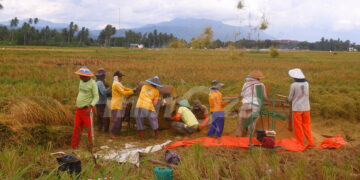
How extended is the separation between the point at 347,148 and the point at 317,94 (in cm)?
488

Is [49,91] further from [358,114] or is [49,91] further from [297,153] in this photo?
[358,114]

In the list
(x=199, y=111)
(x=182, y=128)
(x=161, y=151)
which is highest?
(x=199, y=111)

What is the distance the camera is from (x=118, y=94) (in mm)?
6598

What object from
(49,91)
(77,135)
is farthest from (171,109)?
(49,91)

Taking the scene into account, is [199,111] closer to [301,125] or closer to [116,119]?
[116,119]

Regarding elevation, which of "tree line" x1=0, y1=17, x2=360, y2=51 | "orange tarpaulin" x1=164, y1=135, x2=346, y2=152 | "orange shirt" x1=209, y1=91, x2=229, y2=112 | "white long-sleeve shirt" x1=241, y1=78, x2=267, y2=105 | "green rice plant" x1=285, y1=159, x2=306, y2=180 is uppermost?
"tree line" x1=0, y1=17, x2=360, y2=51

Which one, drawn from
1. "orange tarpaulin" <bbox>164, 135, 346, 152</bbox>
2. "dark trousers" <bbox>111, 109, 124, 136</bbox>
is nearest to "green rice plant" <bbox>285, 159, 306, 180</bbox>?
"orange tarpaulin" <bbox>164, 135, 346, 152</bbox>

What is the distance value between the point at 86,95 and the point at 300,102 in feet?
12.6

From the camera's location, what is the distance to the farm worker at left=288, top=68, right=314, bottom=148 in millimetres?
5676

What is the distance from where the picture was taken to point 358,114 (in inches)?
338

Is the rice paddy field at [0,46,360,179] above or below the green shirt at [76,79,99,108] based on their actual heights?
below

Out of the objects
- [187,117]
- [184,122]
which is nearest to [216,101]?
[187,117]

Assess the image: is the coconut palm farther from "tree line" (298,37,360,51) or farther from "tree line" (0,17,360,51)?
"tree line" (298,37,360,51)

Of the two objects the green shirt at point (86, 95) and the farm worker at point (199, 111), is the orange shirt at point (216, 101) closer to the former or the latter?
the farm worker at point (199, 111)
